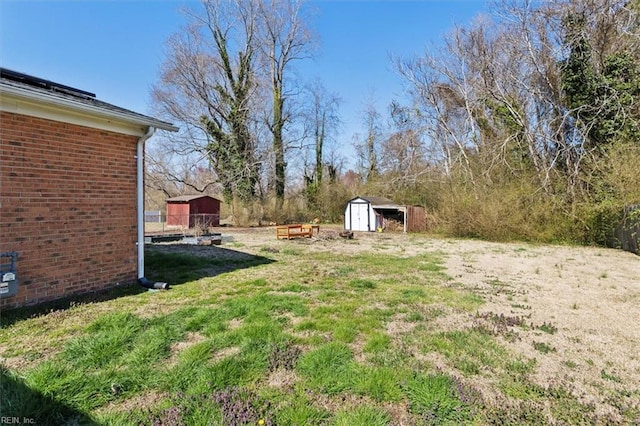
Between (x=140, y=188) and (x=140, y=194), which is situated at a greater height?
(x=140, y=188)

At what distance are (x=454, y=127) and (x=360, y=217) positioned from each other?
8588 mm

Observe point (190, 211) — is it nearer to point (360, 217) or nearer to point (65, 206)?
point (360, 217)

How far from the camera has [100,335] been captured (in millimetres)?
3172

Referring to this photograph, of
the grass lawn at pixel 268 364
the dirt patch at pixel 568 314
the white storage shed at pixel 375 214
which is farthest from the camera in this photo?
the white storage shed at pixel 375 214

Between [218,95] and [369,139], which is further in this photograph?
[369,139]

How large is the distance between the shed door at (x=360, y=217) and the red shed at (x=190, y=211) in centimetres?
938

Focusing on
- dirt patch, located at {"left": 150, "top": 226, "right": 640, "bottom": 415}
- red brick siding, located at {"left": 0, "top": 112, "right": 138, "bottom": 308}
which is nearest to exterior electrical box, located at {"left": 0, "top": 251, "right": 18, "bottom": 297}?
red brick siding, located at {"left": 0, "top": 112, "right": 138, "bottom": 308}

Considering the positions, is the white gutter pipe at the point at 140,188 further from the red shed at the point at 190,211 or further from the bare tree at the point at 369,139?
A: the bare tree at the point at 369,139

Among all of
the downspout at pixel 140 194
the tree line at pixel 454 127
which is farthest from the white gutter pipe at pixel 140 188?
the tree line at pixel 454 127

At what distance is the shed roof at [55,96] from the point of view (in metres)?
3.70

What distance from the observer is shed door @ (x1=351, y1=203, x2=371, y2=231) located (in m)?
20.6

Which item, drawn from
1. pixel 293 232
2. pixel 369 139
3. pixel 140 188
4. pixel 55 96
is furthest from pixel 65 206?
pixel 369 139

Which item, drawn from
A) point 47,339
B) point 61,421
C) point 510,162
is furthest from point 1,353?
point 510,162

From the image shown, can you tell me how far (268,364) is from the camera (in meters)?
2.76
